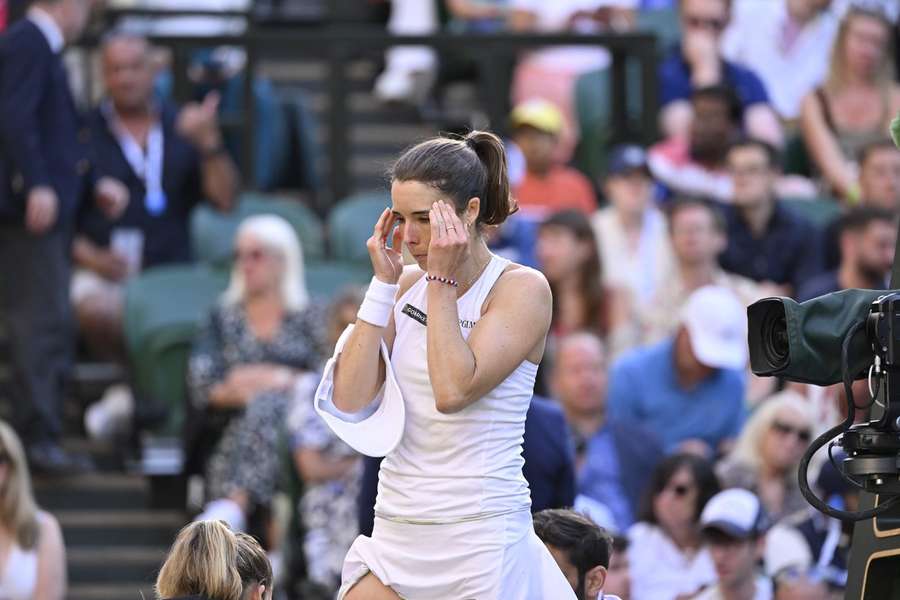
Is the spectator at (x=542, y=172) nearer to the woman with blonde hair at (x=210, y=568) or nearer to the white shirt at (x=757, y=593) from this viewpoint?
the white shirt at (x=757, y=593)

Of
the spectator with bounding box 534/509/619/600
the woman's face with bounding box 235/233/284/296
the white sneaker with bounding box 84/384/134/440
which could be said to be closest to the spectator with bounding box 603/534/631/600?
the spectator with bounding box 534/509/619/600

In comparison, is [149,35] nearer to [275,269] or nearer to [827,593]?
[275,269]

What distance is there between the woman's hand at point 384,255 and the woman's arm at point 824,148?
23.9 feet

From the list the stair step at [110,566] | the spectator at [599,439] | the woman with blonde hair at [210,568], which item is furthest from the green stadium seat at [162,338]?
the woman with blonde hair at [210,568]

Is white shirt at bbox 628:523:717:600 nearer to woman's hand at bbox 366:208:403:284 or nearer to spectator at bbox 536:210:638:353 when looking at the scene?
spectator at bbox 536:210:638:353

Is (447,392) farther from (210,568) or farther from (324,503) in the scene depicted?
(324,503)

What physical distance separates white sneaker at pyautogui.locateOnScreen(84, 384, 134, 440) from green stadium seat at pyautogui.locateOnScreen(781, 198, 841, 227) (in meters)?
3.90

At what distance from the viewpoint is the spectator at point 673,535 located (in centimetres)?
720

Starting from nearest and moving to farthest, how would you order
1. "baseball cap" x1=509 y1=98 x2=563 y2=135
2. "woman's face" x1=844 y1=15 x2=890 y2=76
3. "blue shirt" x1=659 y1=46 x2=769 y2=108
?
"baseball cap" x1=509 y1=98 x2=563 y2=135 < "woman's face" x1=844 y1=15 x2=890 y2=76 < "blue shirt" x1=659 y1=46 x2=769 y2=108

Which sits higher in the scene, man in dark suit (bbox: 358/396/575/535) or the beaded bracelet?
the beaded bracelet

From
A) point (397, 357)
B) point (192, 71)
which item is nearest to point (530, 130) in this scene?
point (192, 71)

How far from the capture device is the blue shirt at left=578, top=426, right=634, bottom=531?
7.90m

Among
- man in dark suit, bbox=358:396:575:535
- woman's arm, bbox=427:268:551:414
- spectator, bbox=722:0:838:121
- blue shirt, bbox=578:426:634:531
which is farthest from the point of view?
spectator, bbox=722:0:838:121

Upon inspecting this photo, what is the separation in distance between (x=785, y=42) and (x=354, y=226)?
11.9 feet
